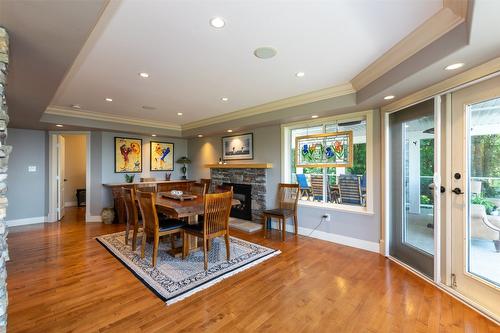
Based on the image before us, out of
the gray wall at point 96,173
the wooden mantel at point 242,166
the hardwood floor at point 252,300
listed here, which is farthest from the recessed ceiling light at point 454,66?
the gray wall at point 96,173

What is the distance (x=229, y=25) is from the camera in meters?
1.85

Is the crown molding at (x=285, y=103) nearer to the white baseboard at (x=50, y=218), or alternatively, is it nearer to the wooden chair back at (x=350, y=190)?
the wooden chair back at (x=350, y=190)

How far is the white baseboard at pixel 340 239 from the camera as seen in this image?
3467 mm

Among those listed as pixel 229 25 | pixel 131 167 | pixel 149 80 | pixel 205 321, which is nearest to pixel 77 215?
pixel 131 167

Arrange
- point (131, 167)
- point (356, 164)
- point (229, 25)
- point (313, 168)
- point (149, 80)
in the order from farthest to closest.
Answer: point (131, 167) → point (313, 168) → point (356, 164) → point (149, 80) → point (229, 25)

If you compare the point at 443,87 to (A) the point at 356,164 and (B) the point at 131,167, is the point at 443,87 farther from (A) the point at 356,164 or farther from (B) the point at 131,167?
(B) the point at 131,167

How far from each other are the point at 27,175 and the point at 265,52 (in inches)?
232

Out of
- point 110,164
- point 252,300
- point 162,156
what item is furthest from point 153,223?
point 162,156

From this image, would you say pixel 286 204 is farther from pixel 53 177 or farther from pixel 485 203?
pixel 53 177

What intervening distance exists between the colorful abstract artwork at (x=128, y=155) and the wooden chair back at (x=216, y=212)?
3.83m

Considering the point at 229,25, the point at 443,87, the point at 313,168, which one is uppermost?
the point at 229,25

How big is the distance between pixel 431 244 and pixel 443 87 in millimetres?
1741

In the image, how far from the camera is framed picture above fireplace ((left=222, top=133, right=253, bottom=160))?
17.1 ft

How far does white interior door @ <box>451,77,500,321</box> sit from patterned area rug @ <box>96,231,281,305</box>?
2099 mm
